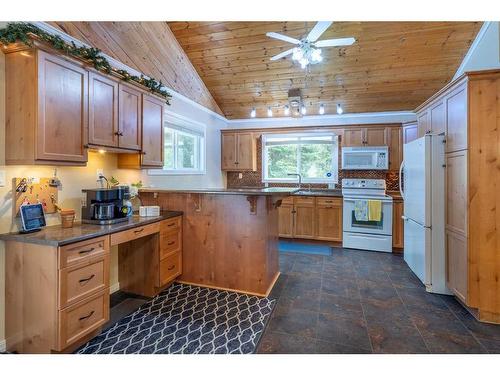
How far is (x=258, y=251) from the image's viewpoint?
2902mm

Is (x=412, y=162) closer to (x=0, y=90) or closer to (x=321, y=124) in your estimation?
(x=321, y=124)

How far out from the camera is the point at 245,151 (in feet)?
18.5

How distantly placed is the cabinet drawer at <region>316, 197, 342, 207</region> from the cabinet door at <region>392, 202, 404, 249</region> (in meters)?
0.88

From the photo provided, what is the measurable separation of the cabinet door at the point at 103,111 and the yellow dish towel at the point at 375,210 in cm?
389

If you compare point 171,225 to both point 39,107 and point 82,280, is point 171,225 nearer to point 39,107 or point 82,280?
point 82,280

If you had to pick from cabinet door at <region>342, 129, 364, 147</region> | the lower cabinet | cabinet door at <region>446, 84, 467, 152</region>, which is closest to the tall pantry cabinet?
cabinet door at <region>446, 84, 467, 152</region>

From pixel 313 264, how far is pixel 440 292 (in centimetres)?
152

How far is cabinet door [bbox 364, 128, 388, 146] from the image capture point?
15.6ft

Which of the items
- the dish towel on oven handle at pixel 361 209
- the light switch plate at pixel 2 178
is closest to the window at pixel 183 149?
the light switch plate at pixel 2 178

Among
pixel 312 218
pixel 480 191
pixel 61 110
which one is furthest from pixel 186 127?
pixel 480 191

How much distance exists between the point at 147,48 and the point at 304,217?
3.69 metres

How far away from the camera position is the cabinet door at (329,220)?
4.70 m

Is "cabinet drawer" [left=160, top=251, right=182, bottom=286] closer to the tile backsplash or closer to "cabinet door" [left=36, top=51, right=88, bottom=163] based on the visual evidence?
"cabinet door" [left=36, top=51, right=88, bottom=163]
